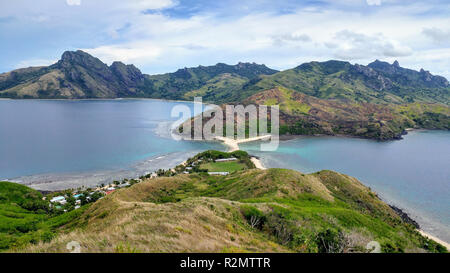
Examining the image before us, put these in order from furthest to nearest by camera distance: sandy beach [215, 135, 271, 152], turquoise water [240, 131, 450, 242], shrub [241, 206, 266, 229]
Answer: sandy beach [215, 135, 271, 152] → turquoise water [240, 131, 450, 242] → shrub [241, 206, 266, 229]

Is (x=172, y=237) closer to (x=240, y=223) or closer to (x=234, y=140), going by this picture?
(x=240, y=223)

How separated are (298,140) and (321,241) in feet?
469

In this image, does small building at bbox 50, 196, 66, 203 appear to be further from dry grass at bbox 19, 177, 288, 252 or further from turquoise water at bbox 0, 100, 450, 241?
dry grass at bbox 19, 177, 288, 252

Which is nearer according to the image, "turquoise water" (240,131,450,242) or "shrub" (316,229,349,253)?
"shrub" (316,229,349,253)

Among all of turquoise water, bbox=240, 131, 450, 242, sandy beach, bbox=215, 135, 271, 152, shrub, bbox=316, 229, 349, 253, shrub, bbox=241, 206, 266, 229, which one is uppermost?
shrub, bbox=241, 206, 266, 229

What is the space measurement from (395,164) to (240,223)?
11523 centimetres

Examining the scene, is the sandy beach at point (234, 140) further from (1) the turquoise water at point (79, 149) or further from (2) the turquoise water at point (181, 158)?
(1) the turquoise water at point (79, 149)

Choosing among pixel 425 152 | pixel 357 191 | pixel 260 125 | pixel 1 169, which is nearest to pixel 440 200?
pixel 357 191

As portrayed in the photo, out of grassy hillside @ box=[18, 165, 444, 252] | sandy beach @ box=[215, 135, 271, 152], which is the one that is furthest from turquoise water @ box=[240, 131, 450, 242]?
grassy hillside @ box=[18, 165, 444, 252]

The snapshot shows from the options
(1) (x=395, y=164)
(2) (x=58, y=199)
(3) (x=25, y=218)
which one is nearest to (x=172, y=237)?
(3) (x=25, y=218)

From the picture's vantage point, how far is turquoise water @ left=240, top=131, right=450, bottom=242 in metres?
70.1

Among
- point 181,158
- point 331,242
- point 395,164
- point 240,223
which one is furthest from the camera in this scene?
Result: point 181,158

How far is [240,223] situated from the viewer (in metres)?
24.6

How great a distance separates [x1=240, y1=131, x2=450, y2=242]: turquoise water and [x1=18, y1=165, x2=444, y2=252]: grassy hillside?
22.1 meters
